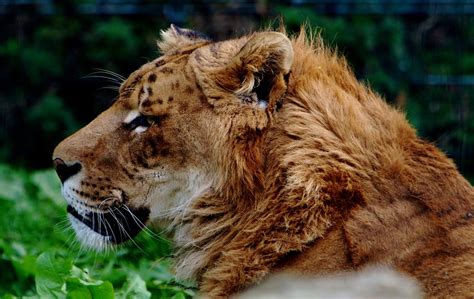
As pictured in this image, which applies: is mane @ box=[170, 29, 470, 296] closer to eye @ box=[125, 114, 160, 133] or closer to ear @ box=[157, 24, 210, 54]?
eye @ box=[125, 114, 160, 133]

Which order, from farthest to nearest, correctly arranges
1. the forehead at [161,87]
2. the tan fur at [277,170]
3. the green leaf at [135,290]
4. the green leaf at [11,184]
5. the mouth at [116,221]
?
the green leaf at [11,184] < the green leaf at [135,290] < the mouth at [116,221] < the forehead at [161,87] < the tan fur at [277,170]

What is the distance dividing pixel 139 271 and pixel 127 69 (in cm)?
452

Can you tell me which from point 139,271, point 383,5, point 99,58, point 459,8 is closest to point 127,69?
point 99,58

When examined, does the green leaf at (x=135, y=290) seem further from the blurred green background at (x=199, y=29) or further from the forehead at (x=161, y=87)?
the blurred green background at (x=199, y=29)

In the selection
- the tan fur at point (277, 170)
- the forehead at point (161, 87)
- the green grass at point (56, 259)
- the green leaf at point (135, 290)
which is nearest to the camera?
the tan fur at point (277, 170)

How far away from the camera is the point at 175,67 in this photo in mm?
4109

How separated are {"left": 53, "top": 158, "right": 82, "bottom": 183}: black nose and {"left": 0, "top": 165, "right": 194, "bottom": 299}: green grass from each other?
34 cm

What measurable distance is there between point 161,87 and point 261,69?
0.44 m

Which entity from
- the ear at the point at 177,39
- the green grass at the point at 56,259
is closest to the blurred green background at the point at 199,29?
the green grass at the point at 56,259

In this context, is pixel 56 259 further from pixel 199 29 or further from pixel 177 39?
pixel 199 29

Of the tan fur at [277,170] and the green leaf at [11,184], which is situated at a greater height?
the tan fur at [277,170]

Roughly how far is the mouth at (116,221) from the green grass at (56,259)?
0.13 m

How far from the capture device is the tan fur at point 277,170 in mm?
3557

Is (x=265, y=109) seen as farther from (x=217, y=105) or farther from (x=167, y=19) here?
(x=167, y=19)
